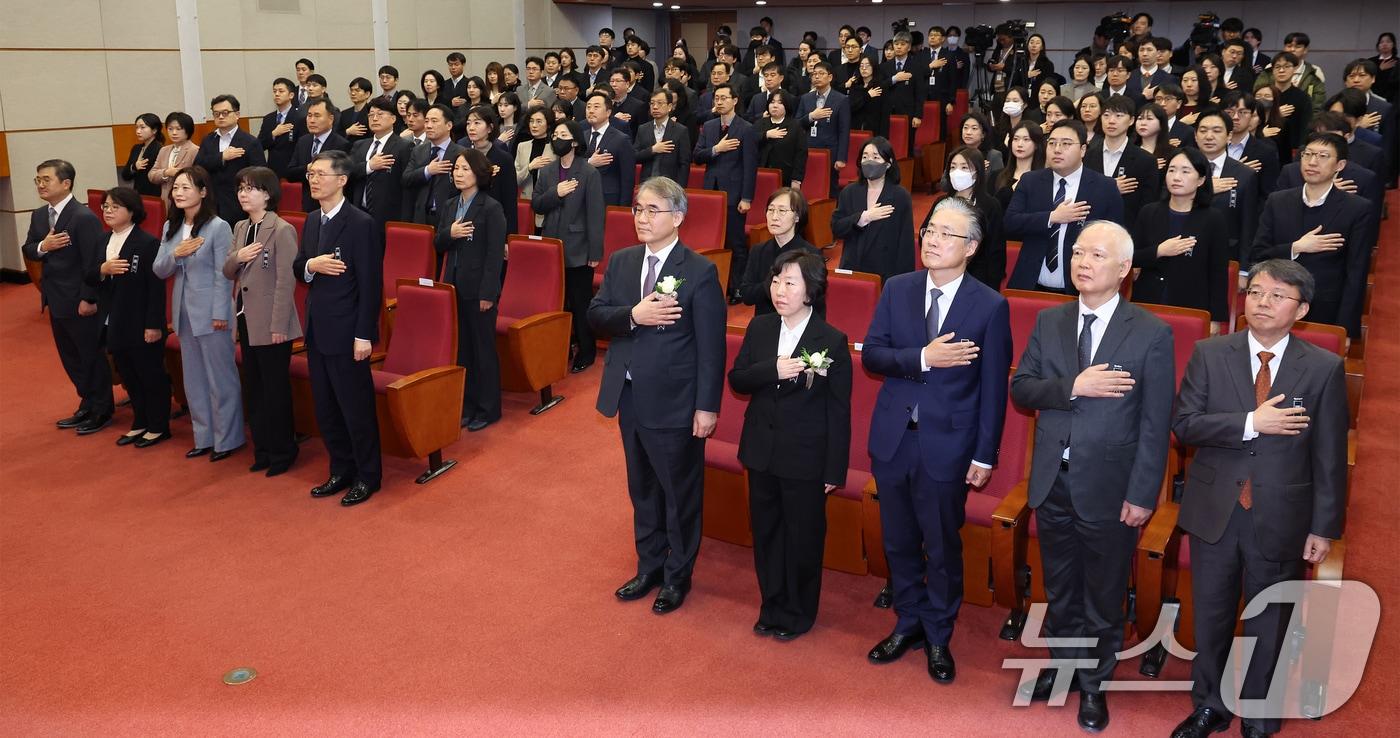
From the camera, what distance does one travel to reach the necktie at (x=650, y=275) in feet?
12.3

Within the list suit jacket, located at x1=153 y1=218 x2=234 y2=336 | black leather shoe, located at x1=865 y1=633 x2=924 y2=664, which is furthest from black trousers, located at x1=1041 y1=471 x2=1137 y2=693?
suit jacket, located at x1=153 y1=218 x2=234 y2=336

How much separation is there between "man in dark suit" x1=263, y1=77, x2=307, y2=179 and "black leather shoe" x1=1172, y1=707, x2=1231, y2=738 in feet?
24.2

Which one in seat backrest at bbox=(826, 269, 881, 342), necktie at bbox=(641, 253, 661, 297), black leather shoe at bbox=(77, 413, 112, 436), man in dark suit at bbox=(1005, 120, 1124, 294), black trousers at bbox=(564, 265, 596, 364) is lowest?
black leather shoe at bbox=(77, 413, 112, 436)

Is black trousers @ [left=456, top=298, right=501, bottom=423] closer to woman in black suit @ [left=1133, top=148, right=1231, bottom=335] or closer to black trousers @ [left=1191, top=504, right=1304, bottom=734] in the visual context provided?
woman in black suit @ [left=1133, top=148, right=1231, bottom=335]

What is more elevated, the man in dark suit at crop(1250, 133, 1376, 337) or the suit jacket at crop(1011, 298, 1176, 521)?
the man in dark suit at crop(1250, 133, 1376, 337)

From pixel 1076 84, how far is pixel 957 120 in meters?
3.01

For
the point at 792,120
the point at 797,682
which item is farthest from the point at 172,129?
the point at 797,682

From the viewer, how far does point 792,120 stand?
26.5 ft

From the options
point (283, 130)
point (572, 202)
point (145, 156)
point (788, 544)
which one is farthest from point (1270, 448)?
point (145, 156)

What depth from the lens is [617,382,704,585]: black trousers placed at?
3.76 meters

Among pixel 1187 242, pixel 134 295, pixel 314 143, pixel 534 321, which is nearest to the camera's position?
pixel 1187 242

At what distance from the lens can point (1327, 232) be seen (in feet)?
15.3

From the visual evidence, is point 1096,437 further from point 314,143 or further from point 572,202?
point 314,143

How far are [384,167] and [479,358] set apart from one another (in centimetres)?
187
